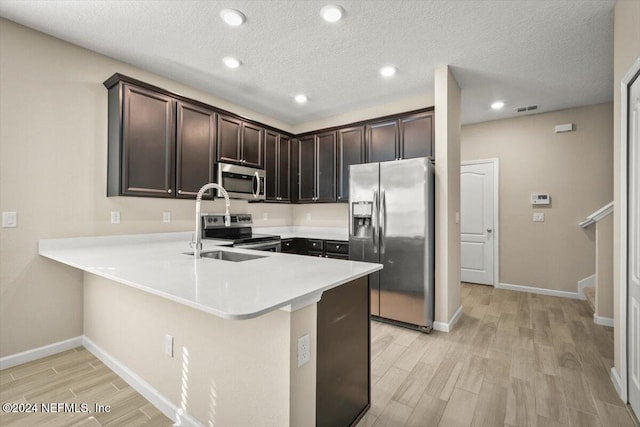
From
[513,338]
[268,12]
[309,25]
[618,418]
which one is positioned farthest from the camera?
[513,338]

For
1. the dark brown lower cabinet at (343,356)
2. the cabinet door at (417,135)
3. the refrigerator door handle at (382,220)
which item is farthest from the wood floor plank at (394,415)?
the cabinet door at (417,135)

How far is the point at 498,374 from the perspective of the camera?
226 cm

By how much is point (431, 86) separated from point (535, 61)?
1.00 m

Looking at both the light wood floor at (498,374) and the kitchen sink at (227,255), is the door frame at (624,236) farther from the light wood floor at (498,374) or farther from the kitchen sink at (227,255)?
the kitchen sink at (227,255)

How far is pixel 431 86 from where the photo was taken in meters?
3.54

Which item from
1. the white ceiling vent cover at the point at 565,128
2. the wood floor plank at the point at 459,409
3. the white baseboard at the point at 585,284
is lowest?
the wood floor plank at the point at 459,409

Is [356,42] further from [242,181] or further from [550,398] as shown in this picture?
[550,398]

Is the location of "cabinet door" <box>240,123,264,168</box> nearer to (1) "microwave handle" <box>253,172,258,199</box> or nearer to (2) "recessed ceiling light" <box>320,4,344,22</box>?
(1) "microwave handle" <box>253,172,258,199</box>

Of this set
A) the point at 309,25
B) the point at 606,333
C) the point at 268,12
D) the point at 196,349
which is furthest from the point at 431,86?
the point at 196,349

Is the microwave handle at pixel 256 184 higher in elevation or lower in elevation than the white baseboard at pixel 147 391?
higher

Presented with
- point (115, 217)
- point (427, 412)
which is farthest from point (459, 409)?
point (115, 217)

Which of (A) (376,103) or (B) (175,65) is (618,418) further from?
(B) (175,65)

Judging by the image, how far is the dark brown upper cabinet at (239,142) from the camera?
11.8 ft

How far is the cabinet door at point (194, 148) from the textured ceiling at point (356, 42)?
43 cm
